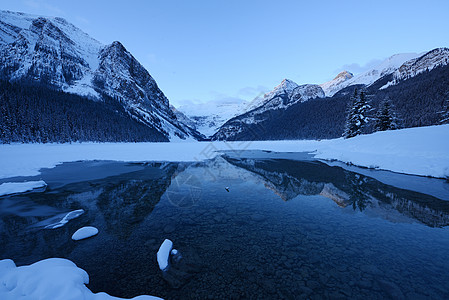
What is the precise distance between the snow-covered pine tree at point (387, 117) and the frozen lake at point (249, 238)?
88.4 ft

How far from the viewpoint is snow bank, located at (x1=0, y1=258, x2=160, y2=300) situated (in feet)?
10.6

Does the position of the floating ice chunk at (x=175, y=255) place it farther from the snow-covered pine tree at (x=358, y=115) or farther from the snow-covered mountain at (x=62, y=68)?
the snow-covered mountain at (x=62, y=68)

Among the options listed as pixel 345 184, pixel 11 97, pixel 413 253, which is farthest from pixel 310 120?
pixel 11 97

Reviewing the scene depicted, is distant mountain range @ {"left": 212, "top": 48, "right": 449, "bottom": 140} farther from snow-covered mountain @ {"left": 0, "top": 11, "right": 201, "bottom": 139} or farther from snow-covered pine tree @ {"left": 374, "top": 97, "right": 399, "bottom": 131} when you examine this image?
snow-covered mountain @ {"left": 0, "top": 11, "right": 201, "bottom": 139}

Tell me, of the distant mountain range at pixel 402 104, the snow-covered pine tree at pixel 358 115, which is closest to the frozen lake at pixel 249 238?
the snow-covered pine tree at pixel 358 115

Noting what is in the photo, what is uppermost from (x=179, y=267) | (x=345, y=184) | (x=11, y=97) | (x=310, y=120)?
(x=310, y=120)

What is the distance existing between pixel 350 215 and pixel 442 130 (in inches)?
712

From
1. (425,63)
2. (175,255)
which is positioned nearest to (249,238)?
(175,255)

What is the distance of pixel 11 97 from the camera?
60469mm

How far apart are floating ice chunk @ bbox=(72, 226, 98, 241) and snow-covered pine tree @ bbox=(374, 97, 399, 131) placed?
44840 mm

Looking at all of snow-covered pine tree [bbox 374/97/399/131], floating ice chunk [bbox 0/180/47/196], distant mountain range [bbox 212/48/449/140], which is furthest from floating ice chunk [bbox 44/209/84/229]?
snow-covered pine tree [bbox 374/97/399/131]

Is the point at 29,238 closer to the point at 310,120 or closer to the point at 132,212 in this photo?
the point at 132,212

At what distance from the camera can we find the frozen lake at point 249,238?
4.41 meters

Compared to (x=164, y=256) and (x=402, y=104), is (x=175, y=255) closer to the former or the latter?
(x=164, y=256)
